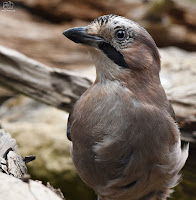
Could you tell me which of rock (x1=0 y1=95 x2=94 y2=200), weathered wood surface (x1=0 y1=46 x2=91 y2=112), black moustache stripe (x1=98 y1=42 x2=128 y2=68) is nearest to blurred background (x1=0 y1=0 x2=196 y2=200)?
rock (x1=0 y1=95 x2=94 y2=200)

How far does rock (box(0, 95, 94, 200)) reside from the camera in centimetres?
535

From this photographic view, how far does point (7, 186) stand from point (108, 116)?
1009 millimetres

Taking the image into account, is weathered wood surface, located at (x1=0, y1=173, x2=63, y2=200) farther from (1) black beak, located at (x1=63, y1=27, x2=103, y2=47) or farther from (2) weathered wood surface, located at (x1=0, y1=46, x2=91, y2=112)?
(2) weathered wood surface, located at (x1=0, y1=46, x2=91, y2=112)

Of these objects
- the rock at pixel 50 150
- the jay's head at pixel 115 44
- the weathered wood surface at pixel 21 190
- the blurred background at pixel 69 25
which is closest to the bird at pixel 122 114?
the jay's head at pixel 115 44

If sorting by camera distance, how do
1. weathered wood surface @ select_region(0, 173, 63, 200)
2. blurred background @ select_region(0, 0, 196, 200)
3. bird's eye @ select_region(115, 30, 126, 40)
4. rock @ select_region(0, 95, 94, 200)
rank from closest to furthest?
weathered wood surface @ select_region(0, 173, 63, 200), bird's eye @ select_region(115, 30, 126, 40), rock @ select_region(0, 95, 94, 200), blurred background @ select_region(0, 0, 196, 200)

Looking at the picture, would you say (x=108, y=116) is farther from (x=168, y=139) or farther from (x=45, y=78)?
(x=45, y=78)

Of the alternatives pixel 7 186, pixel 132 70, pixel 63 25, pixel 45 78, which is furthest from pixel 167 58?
pixel 7 186

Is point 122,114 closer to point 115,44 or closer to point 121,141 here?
point 121,141

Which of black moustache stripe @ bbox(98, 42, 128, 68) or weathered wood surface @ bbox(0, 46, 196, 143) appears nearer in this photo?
black moustache stripe @ bbox(98, 42, 128, 68)

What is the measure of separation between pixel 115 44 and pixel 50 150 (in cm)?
273

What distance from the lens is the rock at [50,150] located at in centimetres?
535

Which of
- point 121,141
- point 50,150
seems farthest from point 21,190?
point 50,150

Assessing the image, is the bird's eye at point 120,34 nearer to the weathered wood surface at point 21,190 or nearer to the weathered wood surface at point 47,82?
the weathered wood surface at point 21,190

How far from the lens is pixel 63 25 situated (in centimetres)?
799
